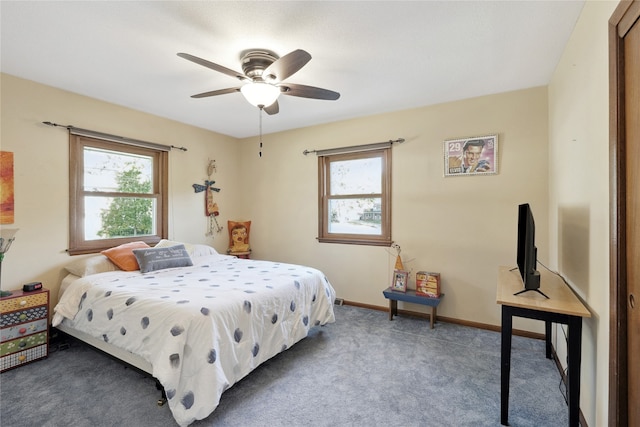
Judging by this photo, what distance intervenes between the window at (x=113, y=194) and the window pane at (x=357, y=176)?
2259 mm

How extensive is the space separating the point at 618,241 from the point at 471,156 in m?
2.06

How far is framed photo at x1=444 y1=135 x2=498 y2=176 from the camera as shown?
3029 millimetres

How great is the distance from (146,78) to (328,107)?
184 cm

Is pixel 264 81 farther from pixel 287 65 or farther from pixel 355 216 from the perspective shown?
pixel 355 216

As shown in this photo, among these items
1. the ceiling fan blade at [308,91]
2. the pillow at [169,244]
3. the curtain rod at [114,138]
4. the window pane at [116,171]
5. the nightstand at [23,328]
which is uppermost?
the ceiling fan blade at [308,91]

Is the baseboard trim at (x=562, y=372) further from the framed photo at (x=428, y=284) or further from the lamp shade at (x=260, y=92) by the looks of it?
the lamp shade at (x=260, y=92)

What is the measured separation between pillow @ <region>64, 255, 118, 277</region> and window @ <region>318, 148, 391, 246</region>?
2.45 meters

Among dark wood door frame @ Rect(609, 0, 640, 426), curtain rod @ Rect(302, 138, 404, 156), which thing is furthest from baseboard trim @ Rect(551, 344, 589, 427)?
curtain rod @ Rect(302, 138, 404, 156)

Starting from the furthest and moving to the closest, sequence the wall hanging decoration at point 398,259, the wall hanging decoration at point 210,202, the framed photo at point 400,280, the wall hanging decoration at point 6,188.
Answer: the wall hanging decoration at point 210,202 < the wall hanging decoration at point 398,259 < the framed photo at point 400,280 < the wall hanging decoration at point 6,188

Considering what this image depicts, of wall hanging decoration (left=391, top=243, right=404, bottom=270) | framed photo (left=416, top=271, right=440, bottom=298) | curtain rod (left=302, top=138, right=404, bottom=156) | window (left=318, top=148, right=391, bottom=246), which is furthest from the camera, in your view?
window (left=318, top=148, right=391, bottom=246)

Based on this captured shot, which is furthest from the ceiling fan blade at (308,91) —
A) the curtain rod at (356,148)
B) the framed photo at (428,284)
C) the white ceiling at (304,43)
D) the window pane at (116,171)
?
the window pane at (116,171)

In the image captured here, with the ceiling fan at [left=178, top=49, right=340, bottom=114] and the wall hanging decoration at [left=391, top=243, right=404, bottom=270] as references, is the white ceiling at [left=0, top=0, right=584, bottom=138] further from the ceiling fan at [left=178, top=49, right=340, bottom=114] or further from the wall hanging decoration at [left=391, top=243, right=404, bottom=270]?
the wall hanging decoration at [left=391, top=243, right=404, bottom=270]

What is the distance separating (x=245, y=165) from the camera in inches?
191

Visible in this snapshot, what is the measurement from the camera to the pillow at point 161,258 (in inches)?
114
